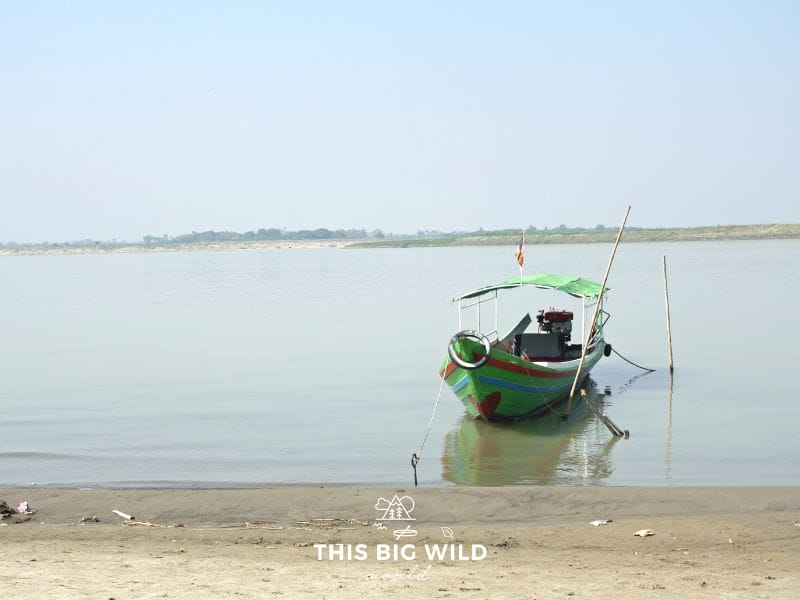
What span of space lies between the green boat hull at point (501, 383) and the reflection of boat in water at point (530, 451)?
0.29m

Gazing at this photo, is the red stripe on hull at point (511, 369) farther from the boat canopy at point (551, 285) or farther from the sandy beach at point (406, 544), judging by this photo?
the sandy beach at point (406, 544)

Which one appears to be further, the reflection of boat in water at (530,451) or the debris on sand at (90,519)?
the reflection of boat in water at (530,451)

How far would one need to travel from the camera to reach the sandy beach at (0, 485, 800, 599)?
24.7 feet

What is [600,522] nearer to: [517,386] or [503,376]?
[503,376]

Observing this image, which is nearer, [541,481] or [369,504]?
[369,504]

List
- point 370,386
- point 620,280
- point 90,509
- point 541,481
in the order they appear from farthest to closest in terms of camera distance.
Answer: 1. point 620,280
2. point 370,386
3. point 541,481
4. point 90,509

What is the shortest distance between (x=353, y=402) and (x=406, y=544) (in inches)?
411

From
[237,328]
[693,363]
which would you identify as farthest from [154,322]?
[693,363]

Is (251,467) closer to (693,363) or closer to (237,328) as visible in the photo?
(693,363)

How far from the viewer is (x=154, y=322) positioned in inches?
1506

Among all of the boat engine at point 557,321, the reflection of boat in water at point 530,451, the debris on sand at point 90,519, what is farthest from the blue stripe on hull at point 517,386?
the debris on sand at point 90,519

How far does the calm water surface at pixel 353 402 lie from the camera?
14258 millimetres

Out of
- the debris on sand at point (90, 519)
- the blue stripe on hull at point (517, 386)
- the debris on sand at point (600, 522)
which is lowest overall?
the debris on sand at point (90, 519)

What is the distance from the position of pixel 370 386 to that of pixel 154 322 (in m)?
18.8
